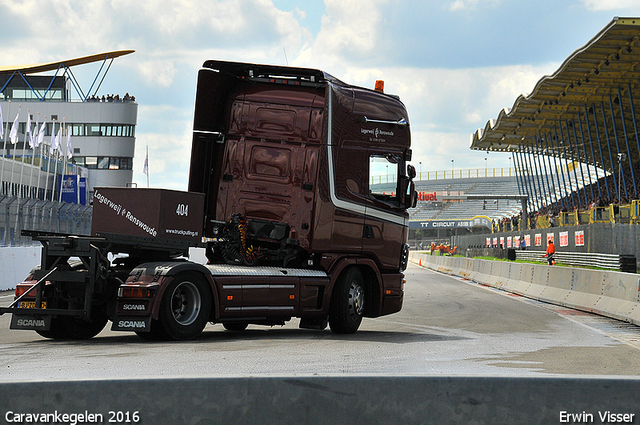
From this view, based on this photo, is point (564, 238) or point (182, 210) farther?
point (564, 238)

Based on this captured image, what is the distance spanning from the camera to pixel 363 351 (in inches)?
352

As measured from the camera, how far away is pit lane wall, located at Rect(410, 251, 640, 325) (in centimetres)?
1512

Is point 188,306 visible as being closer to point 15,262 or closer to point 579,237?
point 15,262

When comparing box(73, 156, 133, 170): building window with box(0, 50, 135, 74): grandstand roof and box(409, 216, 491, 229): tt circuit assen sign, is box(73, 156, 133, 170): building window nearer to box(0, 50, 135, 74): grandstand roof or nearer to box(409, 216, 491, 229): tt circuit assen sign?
box(0, 50, 135, 74): grandstand roof

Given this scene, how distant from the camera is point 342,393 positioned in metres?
4.36

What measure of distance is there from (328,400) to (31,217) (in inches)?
838

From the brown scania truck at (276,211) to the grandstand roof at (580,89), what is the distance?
2796 cm

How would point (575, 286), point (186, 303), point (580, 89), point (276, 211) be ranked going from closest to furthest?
1. point (186, 303)
2. point (276, 211)
3. point (575, 286)
4. point (580, 89)

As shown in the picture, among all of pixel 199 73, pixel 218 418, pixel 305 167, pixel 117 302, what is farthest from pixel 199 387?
pixel 199 73

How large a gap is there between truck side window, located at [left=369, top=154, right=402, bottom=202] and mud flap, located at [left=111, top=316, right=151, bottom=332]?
436 centimetres

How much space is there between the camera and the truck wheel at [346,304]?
11.4 metres

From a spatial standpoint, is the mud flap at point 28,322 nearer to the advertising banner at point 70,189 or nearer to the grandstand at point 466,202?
the advertising banner at point 70,189

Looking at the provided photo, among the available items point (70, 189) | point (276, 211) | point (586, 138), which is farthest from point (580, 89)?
point (276, 211)

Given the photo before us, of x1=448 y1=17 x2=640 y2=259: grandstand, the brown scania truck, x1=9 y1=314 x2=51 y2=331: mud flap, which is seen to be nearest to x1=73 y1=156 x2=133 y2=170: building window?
x1=448 y1=17 x2=640 y2=259: grandstand
